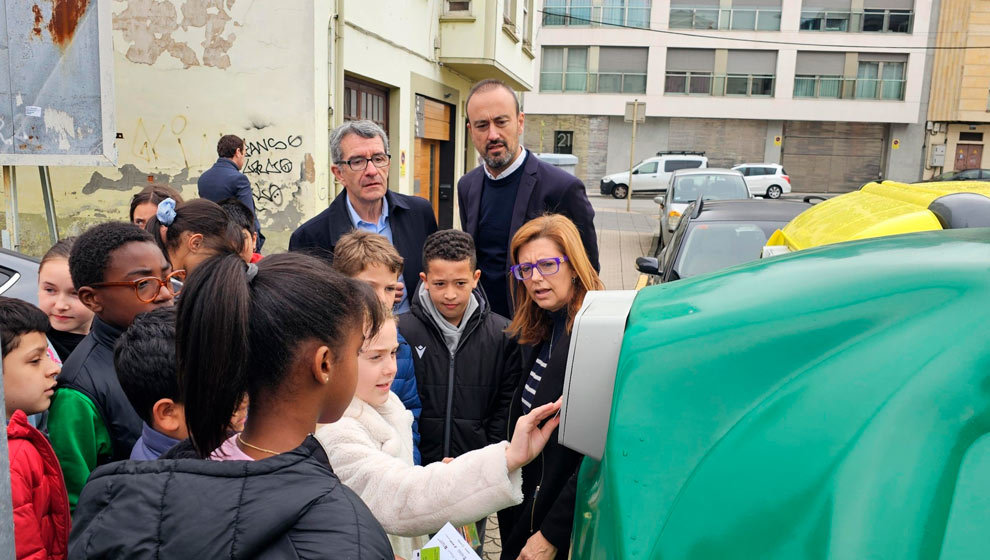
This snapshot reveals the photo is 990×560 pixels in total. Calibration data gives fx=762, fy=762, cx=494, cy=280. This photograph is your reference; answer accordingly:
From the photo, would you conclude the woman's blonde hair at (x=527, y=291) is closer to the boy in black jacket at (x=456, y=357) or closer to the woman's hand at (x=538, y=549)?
the boy in black jacket at (x=456, y=357)

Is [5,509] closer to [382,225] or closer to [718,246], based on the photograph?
[382,225]

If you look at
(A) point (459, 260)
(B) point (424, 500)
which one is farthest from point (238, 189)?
(B) point (424, 500)

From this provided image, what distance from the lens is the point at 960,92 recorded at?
32469 mm

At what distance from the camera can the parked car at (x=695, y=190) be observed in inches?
537

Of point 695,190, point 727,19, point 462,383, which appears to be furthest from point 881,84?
point 462,383

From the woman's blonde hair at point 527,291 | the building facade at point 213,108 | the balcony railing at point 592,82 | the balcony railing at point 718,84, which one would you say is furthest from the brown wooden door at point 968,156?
the woman's blonde hair at point 527,291

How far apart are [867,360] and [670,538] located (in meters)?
0.36

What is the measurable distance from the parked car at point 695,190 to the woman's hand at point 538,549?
1130 cm

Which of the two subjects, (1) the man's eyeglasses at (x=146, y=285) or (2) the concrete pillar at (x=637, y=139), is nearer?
(1) the man's eyeglasses at (x=146, y=285)

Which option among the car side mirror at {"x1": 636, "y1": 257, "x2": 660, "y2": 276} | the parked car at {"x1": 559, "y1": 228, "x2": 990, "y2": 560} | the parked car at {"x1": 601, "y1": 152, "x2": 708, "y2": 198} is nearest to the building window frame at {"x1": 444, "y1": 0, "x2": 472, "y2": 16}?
the car side mirror at {"x1": 636, "y1": 257, "x2": 660, "y2": 276}

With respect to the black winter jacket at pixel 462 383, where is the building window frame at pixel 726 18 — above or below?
above

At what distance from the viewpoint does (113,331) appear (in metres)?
2.43

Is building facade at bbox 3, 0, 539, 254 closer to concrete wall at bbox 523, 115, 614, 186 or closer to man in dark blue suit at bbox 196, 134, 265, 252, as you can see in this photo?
man in dark blue suit at bbox 196, 134, 265, 252

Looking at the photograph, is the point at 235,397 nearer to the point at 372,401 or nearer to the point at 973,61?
the point at 372,401
